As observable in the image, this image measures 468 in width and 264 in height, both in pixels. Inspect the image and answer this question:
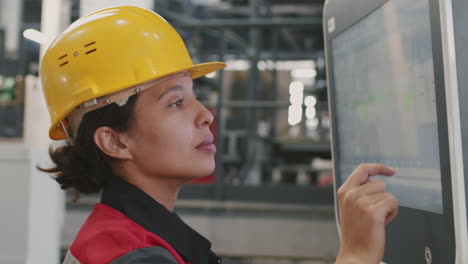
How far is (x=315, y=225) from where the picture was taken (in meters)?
3.62

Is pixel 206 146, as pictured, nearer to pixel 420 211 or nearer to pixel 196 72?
pixel 196 72

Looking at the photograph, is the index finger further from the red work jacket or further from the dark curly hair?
the dark curly hair

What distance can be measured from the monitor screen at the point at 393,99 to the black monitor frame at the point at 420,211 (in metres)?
0.01

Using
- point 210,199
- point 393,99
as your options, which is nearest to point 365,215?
point 393,99

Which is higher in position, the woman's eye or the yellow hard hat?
the yellow hard hat

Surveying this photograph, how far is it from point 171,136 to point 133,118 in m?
0.09

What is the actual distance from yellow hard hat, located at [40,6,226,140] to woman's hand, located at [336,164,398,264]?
469 millimetres

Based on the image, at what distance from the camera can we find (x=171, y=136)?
1067mm

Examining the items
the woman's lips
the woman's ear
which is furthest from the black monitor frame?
the woman's ear

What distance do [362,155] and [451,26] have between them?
0.38m

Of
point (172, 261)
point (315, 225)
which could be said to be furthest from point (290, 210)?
point (172, 261)

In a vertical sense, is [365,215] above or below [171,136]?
below

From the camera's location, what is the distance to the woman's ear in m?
1.12

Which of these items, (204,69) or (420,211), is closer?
(420,211)
